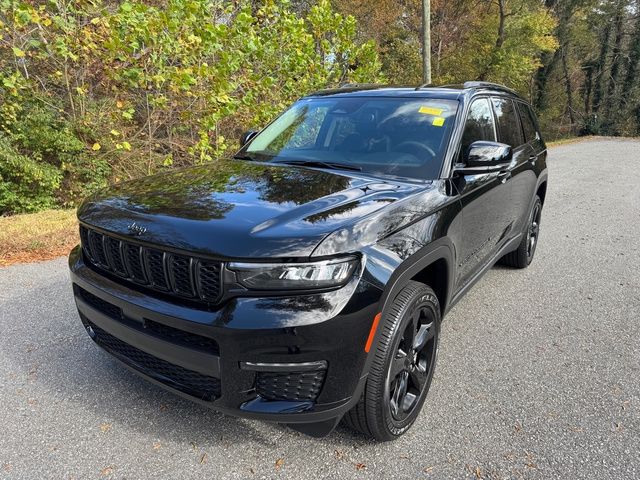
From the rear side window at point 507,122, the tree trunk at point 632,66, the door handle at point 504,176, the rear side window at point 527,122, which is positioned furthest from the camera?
the tree trunk at point 632,66

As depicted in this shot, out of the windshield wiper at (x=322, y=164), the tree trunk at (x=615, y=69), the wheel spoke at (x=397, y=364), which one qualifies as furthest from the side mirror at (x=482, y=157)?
the tree trunk at (x=615, y=69)

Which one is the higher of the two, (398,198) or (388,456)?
(398,198)

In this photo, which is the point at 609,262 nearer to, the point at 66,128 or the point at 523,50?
the point at 66,128

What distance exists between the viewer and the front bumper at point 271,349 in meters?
1.90

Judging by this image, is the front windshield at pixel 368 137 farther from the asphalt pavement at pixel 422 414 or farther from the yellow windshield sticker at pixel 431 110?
the asphalt pavement at pixel 422 414

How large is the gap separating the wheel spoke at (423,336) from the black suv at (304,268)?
0.01m

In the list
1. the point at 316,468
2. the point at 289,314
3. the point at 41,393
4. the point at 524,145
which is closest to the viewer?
the point at 289,314

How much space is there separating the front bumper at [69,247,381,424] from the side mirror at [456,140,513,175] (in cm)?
131

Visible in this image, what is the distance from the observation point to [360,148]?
10.5ft

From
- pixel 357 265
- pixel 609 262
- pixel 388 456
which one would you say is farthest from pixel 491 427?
pixel 609 262

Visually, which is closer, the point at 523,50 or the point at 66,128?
the point at 66,128

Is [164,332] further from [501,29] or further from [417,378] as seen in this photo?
[501,29]

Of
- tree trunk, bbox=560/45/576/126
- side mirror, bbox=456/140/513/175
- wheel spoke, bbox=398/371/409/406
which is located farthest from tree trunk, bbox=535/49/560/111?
wheel spoke, bbox=398/371/409/406

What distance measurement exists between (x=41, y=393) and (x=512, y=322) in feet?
11.4
